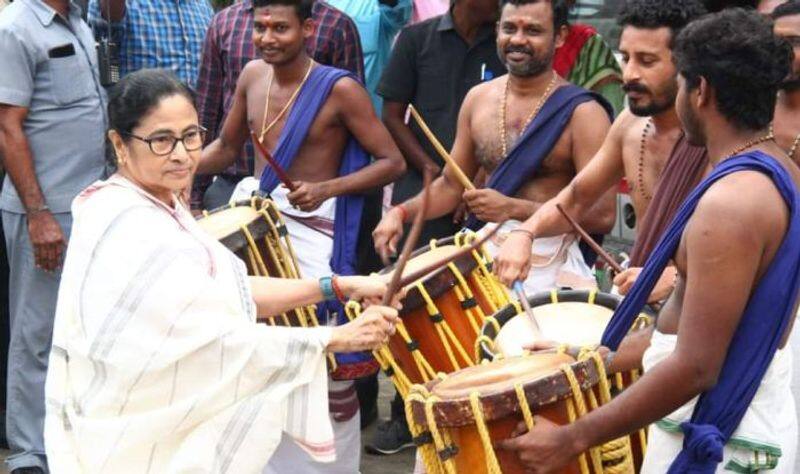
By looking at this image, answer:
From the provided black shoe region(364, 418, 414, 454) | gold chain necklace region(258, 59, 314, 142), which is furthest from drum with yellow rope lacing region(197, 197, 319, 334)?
black shoe region(364, 418, 414, 454)

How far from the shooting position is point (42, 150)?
6121mm

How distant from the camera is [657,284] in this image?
4031mm

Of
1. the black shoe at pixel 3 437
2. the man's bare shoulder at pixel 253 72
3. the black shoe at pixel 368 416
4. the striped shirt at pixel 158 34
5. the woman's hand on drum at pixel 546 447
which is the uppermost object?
the woman's hand on drum at pixel 546 447

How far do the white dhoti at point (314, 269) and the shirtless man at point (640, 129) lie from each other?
127 centimetres

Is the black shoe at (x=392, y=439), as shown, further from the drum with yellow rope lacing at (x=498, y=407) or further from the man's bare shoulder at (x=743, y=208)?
the man's bare shoulder at (x=743, y=208)

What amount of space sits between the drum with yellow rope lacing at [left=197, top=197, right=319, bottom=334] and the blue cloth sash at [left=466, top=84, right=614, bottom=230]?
81 centimetres

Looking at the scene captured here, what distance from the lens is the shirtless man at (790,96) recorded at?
14.6 feet

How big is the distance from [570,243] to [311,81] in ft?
4.41

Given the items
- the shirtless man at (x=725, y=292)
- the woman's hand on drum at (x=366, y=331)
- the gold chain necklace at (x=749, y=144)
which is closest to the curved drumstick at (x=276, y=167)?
the woman's hand on drum at (x=366, y=331)

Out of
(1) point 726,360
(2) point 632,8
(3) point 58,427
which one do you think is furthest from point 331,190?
(1) point 726,360

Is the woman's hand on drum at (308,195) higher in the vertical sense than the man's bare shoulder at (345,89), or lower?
lower

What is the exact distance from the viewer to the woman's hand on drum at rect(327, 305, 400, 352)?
3.82 m

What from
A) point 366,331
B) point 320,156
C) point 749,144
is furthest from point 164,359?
point 320,156

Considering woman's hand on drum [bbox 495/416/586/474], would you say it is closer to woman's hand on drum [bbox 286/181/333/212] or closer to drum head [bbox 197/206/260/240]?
drum head [bbox 197/206/260/240]
